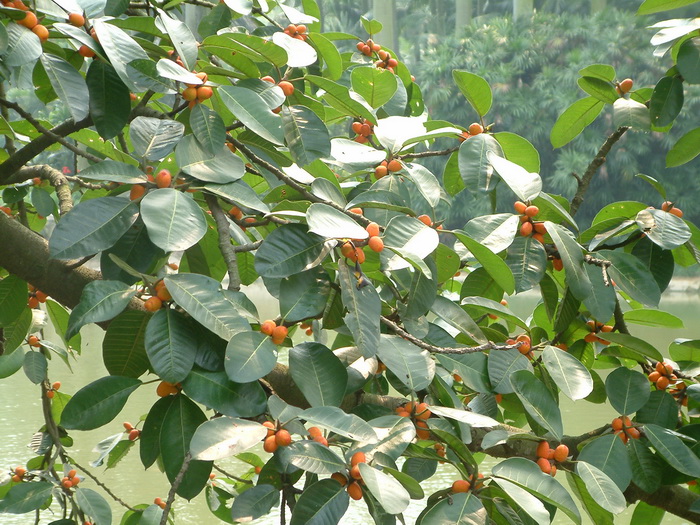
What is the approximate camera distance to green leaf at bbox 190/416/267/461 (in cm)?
45

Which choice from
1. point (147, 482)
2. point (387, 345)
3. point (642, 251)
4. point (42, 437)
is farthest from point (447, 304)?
point (147, 482)

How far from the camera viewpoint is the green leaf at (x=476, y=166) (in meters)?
0.74

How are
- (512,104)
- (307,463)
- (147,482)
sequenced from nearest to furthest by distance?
(307,463) → (147,482) → (512,104)

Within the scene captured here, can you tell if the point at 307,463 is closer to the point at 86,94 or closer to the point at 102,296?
the point at 102,296

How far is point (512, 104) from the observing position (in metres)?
12.2

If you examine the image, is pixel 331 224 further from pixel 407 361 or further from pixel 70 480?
pixel 70 480

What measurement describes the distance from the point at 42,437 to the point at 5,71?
0.80m

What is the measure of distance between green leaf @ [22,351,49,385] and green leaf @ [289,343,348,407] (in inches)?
27.4

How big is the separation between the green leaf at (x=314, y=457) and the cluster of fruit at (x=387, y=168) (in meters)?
0.38

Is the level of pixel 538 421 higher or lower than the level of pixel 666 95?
lower

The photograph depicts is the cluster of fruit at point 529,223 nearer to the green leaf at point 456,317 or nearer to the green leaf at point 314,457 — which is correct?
the green leaf at point 456,317

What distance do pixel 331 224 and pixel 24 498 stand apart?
0.61 m

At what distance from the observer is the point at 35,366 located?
1120 mm

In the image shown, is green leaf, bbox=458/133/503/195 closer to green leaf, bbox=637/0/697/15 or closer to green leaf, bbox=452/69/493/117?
green leaf, bbox=452/69/493/117
